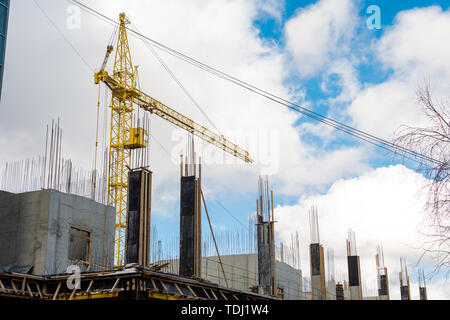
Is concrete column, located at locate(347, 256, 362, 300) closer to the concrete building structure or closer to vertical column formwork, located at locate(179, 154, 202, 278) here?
the concrete building structure

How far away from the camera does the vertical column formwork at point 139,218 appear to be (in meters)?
18.1

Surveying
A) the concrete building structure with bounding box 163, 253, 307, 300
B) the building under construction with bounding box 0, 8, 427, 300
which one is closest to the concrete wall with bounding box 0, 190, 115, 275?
the building under construction with bounding box 0, 8, 427, 300

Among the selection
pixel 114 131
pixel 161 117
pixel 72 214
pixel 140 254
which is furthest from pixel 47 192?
pixel 161 117

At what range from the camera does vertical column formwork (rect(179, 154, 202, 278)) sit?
19.6 meters

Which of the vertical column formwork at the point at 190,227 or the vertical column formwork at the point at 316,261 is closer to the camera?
the vertical column formwork at the point at 190,227

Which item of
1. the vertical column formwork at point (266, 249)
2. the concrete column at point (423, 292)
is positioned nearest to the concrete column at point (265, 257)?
the vertical column formwork at point (266, 249)

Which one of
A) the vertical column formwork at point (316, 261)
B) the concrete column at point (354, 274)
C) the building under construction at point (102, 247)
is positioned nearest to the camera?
the building under construction at point (102, 247)

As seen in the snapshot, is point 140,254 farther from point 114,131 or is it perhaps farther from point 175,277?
point 114,131

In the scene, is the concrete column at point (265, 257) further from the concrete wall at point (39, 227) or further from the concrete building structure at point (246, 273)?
the concrete wall at point (39, 227)

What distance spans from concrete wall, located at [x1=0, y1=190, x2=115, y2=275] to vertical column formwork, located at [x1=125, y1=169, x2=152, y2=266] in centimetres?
310

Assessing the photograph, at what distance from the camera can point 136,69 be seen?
1831 inches

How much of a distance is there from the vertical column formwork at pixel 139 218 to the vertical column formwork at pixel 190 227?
67.0 inches

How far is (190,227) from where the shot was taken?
1991 centimetres
